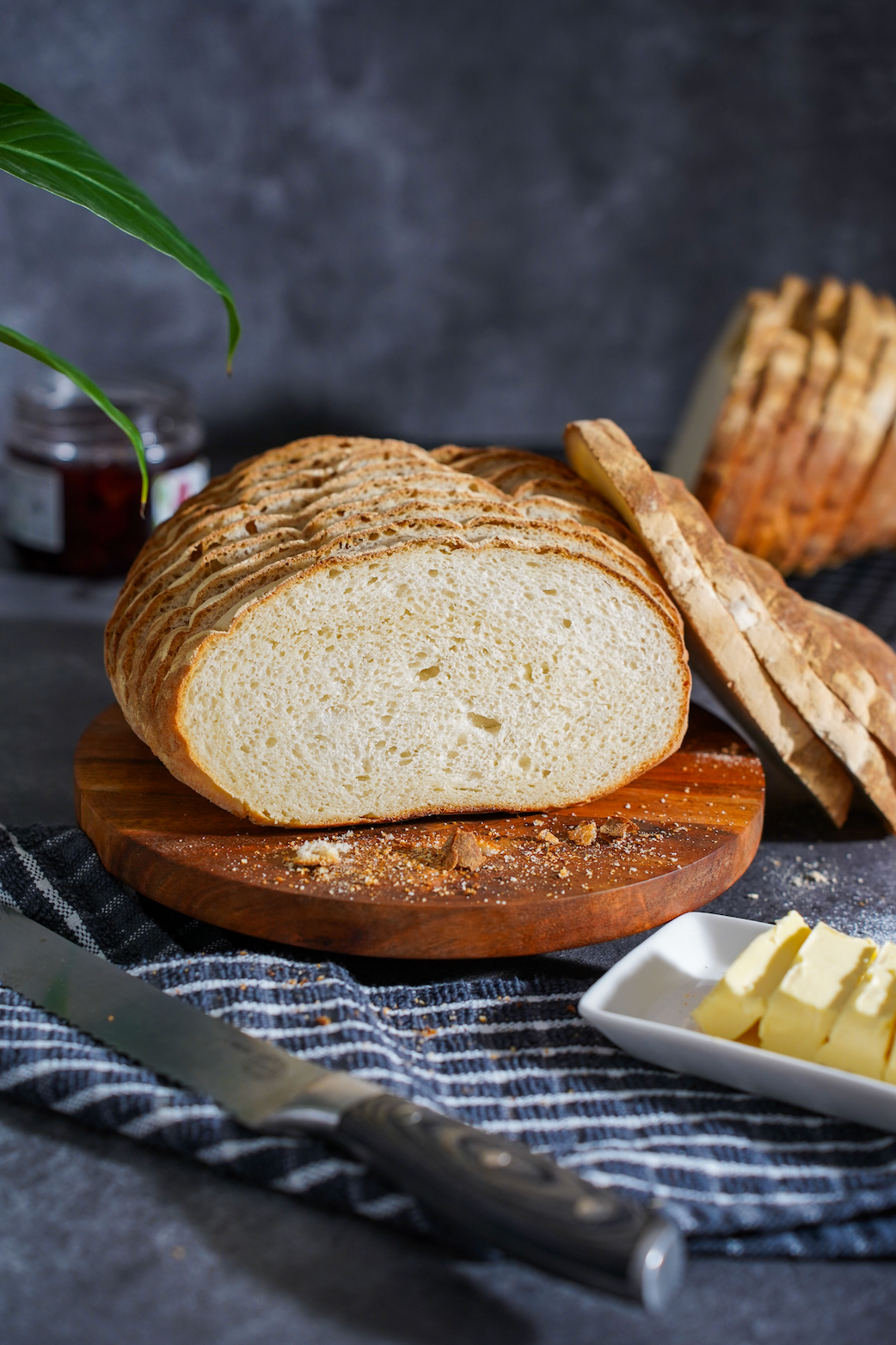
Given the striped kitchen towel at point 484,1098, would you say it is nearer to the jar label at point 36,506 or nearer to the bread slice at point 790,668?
the bread slice at point 790,668

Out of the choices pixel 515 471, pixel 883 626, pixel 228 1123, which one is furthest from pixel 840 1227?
pixel 883 626

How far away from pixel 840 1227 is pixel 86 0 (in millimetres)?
3397

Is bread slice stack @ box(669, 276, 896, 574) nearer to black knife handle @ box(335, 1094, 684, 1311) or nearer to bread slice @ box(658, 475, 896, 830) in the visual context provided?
bread slice @ box(658, 475, 896, 830)

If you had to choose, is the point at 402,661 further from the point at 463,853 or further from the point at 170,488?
the point at 170,488

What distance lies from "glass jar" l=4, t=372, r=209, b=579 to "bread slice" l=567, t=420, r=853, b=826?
138 centimetres

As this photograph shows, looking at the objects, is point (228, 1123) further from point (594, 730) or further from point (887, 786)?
point (887, 786)

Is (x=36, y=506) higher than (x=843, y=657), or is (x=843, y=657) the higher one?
(x=843, y=657)

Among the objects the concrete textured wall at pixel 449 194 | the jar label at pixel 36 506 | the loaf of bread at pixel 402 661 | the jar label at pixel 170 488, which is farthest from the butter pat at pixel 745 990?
the concrete textured wall at pixel 449 194

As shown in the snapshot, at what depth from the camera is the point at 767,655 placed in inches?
74.5

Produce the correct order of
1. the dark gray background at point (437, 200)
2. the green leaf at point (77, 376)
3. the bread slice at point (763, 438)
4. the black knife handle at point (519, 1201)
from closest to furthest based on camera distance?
1. the black knife handle at point (519, 1201)
2. the green leaf at point (77, 376)
3. the bread slice at point (763, 438)
4. the dark gray background at point (437, 200)

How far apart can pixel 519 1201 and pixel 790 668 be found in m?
1.02

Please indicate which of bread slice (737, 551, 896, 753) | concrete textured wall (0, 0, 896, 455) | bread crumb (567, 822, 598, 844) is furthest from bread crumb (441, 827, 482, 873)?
concrete textured wall (0, 0, 896, 455)

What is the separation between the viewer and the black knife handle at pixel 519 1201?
3.38 feet

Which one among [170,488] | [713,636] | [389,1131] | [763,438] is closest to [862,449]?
[763,438]
